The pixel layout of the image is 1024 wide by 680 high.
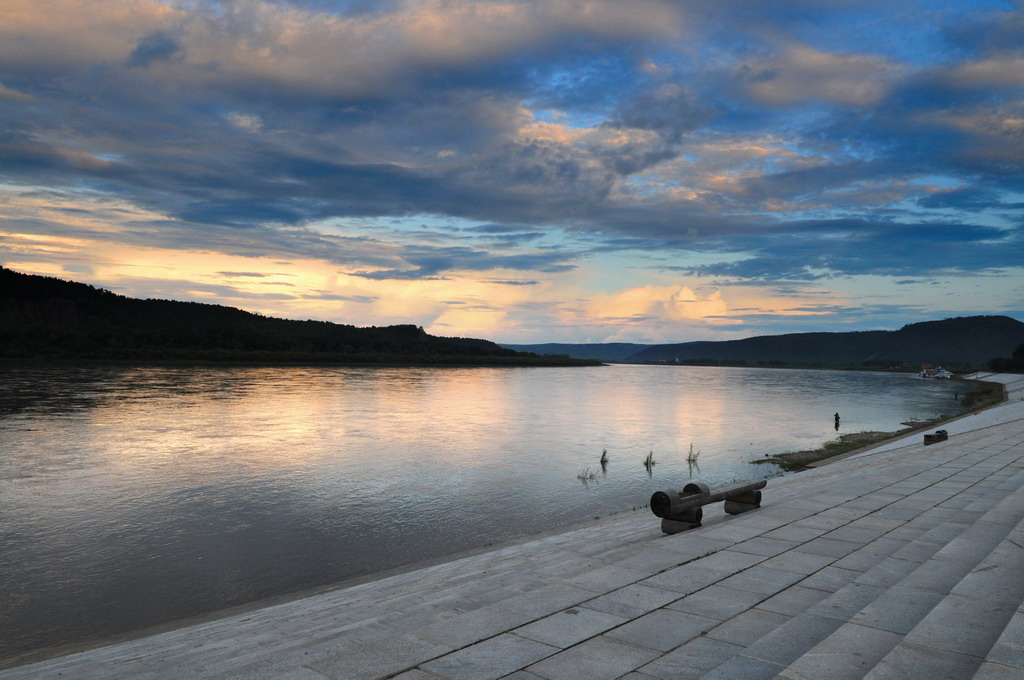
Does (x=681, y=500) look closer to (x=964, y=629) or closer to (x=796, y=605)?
(x=796, y=605)

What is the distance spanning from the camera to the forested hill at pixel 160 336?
111 metres

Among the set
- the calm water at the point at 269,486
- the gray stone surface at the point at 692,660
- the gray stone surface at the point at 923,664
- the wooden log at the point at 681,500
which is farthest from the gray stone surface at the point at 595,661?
the calm water at the point at 269,486

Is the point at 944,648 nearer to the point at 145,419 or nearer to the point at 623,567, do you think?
the point at 623,567

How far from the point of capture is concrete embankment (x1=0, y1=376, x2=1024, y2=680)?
16.6 ft

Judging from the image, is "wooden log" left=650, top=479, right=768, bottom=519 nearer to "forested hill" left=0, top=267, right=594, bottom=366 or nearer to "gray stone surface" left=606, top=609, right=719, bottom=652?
"gray stone surface" left=606, top=609, right=719, bottom=652

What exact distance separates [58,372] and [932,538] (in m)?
91.9

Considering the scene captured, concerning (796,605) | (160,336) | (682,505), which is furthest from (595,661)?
(160,336)

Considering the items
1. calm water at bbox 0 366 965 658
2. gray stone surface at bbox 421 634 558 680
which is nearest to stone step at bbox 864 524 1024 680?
gray stone surface at bbox 421 634 558 680

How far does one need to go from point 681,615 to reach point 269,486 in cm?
1810

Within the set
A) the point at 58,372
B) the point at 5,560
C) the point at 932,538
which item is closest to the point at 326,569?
the point at 5,560

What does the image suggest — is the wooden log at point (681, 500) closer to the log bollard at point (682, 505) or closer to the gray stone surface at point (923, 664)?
the log bollard at point (682, 505)

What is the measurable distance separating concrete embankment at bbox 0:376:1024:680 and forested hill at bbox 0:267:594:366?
116247 mm

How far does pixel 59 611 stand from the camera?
416 inches

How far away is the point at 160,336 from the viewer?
430 ft
